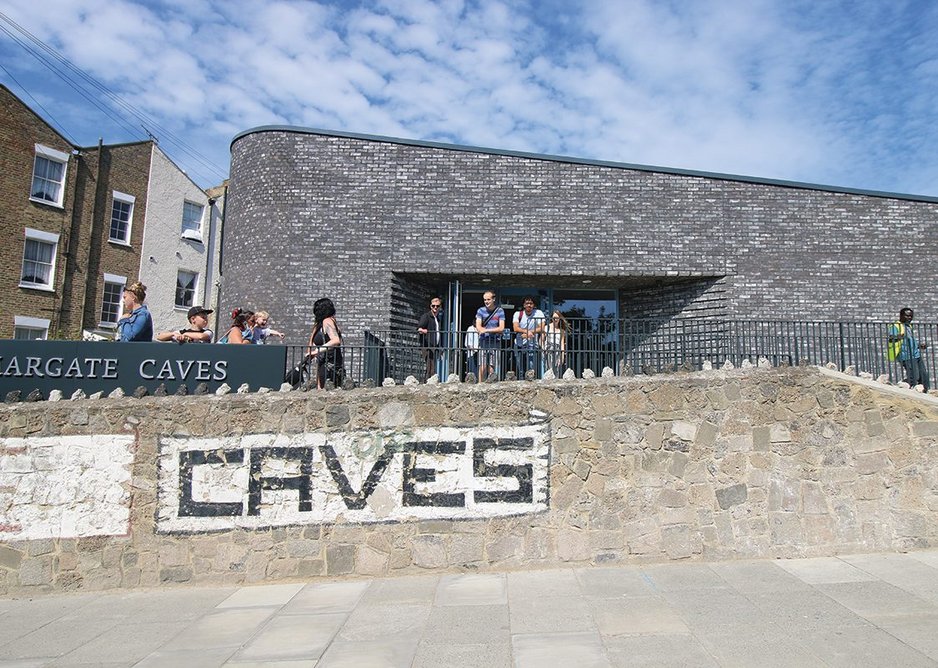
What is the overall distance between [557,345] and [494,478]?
7.39ft

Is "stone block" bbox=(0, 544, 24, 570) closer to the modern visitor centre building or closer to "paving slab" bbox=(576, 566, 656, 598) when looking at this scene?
"paving slab" bbox=(576, 566, 656, 598)

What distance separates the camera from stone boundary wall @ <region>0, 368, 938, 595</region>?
6707mm

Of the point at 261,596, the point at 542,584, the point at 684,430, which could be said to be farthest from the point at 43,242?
the point at 684,430

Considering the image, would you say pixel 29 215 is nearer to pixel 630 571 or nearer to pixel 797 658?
pixel 630 571

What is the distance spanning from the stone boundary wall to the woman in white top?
42.7 inches

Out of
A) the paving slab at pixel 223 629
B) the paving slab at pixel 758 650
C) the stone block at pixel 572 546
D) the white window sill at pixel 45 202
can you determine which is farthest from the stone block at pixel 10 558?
the white window sill at pixel 45 202

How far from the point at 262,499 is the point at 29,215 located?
18572 millimetres

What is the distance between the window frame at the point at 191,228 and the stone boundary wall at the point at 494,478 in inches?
755

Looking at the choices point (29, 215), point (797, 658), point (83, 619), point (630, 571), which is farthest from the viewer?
point (29, 215)

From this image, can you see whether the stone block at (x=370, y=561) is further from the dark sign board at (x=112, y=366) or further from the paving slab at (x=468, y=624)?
the dark sign board at (x=112, y=366)

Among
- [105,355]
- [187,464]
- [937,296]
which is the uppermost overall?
[937,296]

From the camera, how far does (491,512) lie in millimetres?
6734

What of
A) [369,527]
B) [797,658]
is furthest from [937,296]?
[369,527]

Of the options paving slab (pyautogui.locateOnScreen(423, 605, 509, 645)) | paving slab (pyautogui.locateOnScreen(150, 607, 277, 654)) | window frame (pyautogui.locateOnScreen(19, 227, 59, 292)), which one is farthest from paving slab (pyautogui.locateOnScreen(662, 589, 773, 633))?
window frame (pyautogui.locateOnScreen(19, 227, 59, 292))
